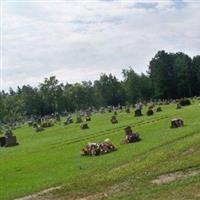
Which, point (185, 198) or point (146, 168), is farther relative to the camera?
point (146, 168)

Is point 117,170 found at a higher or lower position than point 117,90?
lower

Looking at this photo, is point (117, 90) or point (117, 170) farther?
point (117, 90)

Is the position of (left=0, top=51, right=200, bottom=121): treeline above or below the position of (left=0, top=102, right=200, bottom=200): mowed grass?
above

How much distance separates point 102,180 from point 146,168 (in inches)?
106

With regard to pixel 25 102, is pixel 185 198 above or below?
below

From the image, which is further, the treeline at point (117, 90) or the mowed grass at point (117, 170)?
the treeline at point (117, 90)

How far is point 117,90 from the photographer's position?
182000 millimetres

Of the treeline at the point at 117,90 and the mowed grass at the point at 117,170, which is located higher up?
the treeline at the point at 117,90

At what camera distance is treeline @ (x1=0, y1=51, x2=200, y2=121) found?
156m

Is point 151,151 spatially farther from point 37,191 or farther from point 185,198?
point 185,198

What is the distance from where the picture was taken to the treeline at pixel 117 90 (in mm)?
156500

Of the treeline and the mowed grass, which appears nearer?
the mowed grass

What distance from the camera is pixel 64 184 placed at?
82.8 feet

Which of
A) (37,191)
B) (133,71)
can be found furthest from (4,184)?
(133,71)
